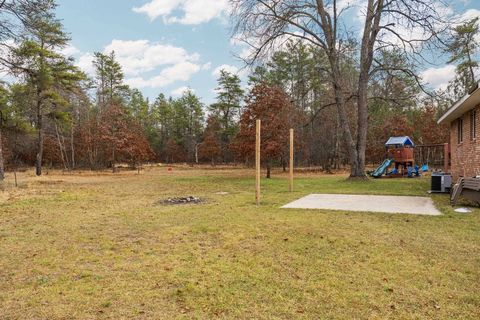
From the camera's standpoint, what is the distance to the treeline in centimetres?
1872

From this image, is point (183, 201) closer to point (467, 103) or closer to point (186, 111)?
point (467, 103)

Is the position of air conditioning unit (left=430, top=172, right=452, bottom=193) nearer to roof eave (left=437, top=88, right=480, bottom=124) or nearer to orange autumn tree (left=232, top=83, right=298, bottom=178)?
roof eave (left=437, top=88, right=480, bottom=124)

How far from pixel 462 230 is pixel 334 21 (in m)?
13.3

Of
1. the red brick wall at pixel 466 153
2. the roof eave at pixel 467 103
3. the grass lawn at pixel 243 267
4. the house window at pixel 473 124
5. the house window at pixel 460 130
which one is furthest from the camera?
the house window at pixel 460 130

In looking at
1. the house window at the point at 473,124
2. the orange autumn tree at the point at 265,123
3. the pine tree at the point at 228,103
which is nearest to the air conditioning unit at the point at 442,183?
the house window at the point at 473,124

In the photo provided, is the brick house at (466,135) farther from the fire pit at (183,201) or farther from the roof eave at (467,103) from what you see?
the fire pit at (183,201)

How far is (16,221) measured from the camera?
268 inches

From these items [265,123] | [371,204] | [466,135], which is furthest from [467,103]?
[265,123]

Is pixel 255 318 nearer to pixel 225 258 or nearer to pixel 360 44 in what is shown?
pixel 225 258

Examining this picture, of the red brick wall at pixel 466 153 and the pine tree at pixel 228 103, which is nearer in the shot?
the red brick wall at pixel 466 153

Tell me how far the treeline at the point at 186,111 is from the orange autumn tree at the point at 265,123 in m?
0.06

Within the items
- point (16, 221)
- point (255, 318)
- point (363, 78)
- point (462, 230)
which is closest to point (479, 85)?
point (462, 230)

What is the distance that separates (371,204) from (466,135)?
A: 5767mm

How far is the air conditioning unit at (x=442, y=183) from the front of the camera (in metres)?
10.8
